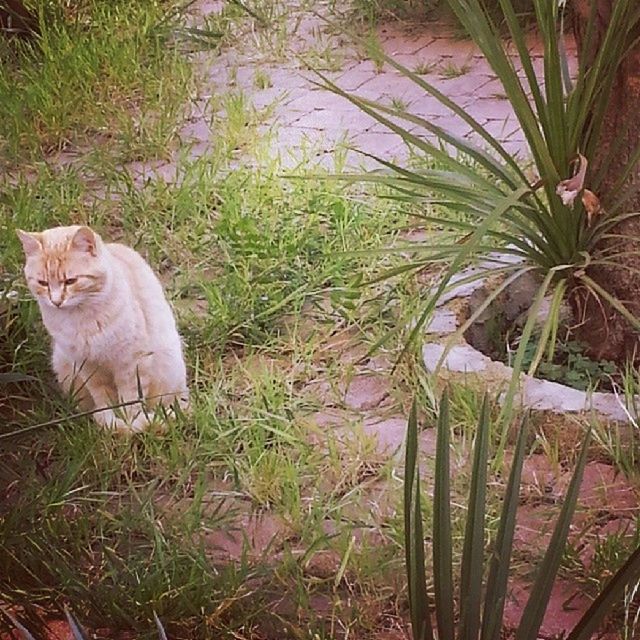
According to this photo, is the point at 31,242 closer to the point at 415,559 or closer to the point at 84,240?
the point at 84,240

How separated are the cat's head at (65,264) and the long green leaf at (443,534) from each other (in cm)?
57

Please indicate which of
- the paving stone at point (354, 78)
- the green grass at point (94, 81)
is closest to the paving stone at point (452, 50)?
the paving stone at point (354, 78)

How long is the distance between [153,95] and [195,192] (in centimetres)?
25

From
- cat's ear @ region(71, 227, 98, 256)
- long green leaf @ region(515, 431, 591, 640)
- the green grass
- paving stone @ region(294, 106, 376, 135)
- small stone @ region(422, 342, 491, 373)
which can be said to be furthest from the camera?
paving stone @ region(294, 106, 376, 135)

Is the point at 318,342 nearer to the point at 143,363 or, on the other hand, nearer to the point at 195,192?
the point at 143,363

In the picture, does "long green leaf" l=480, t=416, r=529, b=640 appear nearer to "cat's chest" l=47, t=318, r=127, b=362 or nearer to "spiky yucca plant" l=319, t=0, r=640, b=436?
"spiky yucca plant" l=319, t=0, r=640, b=436

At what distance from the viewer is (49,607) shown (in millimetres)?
1158

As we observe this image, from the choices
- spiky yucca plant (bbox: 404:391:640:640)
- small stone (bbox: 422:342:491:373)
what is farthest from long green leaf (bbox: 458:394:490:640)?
small stone (bbox: 422:342:491:373)

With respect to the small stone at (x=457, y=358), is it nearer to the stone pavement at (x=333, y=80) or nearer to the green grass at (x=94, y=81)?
the stone pavement at (x=333, y=80)

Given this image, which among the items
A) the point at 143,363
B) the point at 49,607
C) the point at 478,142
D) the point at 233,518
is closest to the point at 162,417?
the point at 143,363

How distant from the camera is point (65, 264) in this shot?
50.9 inches

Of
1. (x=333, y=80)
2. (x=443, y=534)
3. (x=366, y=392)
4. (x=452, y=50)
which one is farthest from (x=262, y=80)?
(x=443, y=534)

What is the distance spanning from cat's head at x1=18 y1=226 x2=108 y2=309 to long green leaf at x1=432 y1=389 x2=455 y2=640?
1.86ft

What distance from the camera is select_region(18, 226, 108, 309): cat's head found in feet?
4.24
